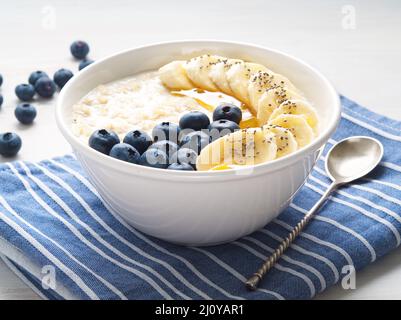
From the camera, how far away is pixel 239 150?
153 cm

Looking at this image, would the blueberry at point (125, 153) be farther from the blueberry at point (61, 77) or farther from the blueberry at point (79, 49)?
the blueberry at point (79, 49)

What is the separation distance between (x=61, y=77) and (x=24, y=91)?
0.16 meters

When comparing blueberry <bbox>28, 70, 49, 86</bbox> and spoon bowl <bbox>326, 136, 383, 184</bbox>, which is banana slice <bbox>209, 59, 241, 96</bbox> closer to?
spoon bowl <bbox>326, 136, 383, 184</bbox>

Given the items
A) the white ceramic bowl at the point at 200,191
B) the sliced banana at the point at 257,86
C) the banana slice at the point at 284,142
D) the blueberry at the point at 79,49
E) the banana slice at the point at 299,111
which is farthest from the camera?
the blueberry at the point at 79,49

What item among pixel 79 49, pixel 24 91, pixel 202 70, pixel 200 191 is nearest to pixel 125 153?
pixel 200 191

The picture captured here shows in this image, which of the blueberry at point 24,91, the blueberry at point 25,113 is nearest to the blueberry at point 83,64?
the blueberry at point 24,91

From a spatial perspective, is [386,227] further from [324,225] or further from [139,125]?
[139,125]

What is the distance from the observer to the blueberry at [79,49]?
2.71 metres

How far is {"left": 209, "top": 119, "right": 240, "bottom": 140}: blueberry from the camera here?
63.7 inches

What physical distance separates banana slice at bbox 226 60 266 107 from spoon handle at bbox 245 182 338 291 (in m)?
0.32

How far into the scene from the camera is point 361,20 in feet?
9.63

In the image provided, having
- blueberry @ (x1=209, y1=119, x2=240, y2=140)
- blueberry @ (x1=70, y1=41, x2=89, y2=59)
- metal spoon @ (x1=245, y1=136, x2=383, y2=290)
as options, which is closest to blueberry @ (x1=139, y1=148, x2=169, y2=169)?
blueberry @ (x1=209, y1=119, x2=240, y2=140)

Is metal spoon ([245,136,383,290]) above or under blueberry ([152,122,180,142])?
under

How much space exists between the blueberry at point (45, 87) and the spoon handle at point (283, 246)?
3.71ft
